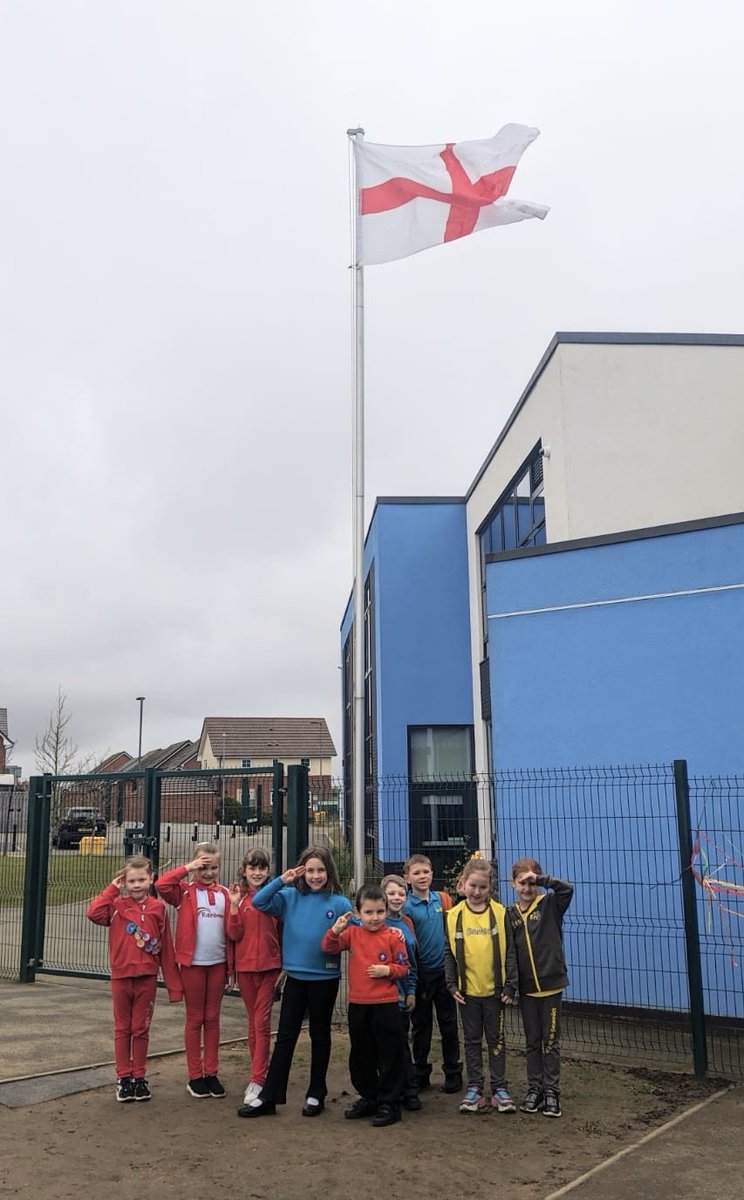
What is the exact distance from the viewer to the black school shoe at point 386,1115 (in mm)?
5359

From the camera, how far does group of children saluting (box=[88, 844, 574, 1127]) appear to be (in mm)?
5574

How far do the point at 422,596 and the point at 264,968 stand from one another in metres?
13.6

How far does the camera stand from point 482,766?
688 inches

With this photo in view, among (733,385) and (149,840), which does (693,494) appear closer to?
(733,385)

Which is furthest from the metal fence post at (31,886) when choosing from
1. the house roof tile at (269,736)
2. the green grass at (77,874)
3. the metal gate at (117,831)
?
the house roof tile at (269,736)

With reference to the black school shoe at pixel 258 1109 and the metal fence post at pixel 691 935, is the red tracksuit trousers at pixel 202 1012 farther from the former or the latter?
the metal fence post at pixel 691 935

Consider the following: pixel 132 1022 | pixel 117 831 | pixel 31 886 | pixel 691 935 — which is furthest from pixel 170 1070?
pixel 31 886

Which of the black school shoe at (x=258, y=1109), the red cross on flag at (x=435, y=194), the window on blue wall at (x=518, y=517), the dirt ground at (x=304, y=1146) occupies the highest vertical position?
the red cross on flag at (x=435, y=194)

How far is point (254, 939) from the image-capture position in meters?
6.00

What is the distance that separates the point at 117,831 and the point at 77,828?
1378 millimetres

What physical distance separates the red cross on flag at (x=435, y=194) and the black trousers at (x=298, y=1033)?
24.7 ft

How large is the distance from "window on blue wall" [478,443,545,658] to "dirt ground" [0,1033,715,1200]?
8.02 meters

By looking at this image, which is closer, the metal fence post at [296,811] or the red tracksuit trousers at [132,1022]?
the red tracksuit trousers at [132,1022]

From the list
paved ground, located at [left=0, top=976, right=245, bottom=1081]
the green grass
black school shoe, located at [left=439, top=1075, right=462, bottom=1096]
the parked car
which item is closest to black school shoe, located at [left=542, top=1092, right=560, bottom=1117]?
black school shoe, located at [left=439, top=1075, right=462, bottom=1096]
